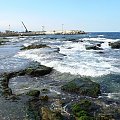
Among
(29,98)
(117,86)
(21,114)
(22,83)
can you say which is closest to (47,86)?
(22,83)

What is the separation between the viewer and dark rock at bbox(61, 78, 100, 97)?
15367 mm

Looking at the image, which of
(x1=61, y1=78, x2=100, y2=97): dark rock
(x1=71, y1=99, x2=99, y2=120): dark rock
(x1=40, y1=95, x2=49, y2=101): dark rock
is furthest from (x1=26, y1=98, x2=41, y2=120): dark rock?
(x1=61, y1=78, x2=100, y2=97): dark rock

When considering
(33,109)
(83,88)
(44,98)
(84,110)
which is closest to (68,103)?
(44,98)

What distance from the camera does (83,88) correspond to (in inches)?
623

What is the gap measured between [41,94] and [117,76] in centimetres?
678

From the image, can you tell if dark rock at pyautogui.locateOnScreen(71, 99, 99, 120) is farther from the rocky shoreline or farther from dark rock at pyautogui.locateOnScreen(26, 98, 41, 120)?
dark rock at pyautogui.locateOnScreen(26, 98, 41, 120)

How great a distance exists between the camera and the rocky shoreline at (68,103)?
11758 millimetres

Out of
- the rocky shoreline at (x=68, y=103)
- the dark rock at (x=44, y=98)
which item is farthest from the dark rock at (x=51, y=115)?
the dark rock at (x=44, y=98)

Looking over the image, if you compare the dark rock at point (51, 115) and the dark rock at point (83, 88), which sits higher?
the dark rock at point (51, 115)

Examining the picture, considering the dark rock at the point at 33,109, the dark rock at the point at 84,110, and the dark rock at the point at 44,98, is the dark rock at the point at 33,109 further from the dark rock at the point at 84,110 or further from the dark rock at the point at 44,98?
the dark rock at the point at 84,110

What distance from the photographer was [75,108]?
12539 millimetres

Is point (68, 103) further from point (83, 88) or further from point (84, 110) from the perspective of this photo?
point (83, 88)

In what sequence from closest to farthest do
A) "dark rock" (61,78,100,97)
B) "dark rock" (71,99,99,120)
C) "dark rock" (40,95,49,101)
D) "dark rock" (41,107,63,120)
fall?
"dark rock" (41,107,63,120) → "dark rock" (71,99,99,120) → "dark rock" (40,95,49,101) → "dark rock" (61,78,100,97)

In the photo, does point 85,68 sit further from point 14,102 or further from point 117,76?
point 14,102
